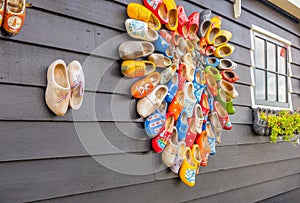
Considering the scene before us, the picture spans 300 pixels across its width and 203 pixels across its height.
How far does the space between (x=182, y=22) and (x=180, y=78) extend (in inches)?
14.1

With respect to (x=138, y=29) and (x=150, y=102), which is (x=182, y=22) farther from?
(x=150, y=102)

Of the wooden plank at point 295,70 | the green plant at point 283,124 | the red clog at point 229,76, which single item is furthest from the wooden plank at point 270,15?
the green plant at point 283,124

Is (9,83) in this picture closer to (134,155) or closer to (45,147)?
(45,147)

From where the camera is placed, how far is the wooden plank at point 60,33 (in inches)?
59.8

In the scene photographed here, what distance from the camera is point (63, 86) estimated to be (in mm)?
1607

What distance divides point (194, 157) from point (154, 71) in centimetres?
66

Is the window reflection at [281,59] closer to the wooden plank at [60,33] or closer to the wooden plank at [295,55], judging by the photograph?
the wooden plank at [295,55]

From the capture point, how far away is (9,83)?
1441 mm

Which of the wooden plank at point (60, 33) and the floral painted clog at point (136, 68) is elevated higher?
the wooden plank at point (60, 33)

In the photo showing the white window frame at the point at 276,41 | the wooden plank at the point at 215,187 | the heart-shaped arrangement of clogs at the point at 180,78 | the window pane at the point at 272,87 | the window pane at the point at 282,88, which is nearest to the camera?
the wooden plank at the point at 215,187

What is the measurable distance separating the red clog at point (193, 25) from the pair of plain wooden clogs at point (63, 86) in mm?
1001

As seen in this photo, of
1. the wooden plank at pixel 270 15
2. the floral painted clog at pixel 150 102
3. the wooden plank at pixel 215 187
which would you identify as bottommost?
the wooden plank at pixel 215 187

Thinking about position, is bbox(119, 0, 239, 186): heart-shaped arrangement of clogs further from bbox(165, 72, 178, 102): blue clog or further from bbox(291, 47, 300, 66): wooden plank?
bbox(291, 47, 300, 66): wooden plank

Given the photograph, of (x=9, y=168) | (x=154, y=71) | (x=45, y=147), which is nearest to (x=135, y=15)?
(x=154, y=71)
